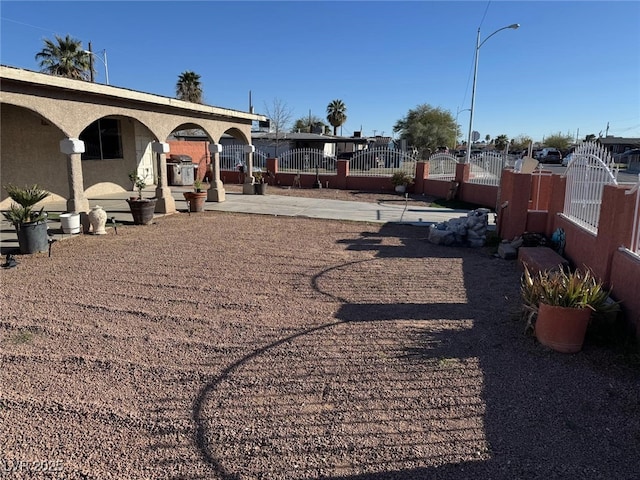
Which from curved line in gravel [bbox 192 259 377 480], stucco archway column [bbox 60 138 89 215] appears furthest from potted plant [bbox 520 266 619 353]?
stucco archway column [bbox 60 138 89 215]

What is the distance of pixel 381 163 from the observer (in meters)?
21.7

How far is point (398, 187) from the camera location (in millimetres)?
19844

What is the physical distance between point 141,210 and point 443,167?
13356 millimetres

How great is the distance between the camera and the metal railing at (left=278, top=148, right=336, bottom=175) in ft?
75.3

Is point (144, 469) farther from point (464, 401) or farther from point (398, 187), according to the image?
point (398, 187)

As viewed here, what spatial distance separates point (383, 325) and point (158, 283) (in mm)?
3402

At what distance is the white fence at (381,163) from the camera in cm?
2088

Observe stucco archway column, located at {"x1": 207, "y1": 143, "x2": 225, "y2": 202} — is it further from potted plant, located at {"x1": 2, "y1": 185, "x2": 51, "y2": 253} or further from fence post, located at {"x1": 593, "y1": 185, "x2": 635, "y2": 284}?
fence post, located at {"x1": 593, "y1": 185, "x2": 635, "y2": 284}

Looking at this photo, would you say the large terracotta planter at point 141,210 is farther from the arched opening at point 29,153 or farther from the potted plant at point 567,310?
the potted plant at point 567,310

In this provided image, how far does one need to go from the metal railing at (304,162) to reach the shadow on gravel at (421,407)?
1848 cm

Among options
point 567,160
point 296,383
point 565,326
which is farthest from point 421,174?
point 296,383

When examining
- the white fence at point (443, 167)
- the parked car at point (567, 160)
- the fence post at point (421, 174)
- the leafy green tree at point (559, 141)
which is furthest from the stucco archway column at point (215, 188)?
the leafy green tree at point (559, 141)

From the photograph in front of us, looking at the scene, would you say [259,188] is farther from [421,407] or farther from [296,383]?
[421,407]

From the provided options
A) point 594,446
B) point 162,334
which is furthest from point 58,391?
point 594,446
